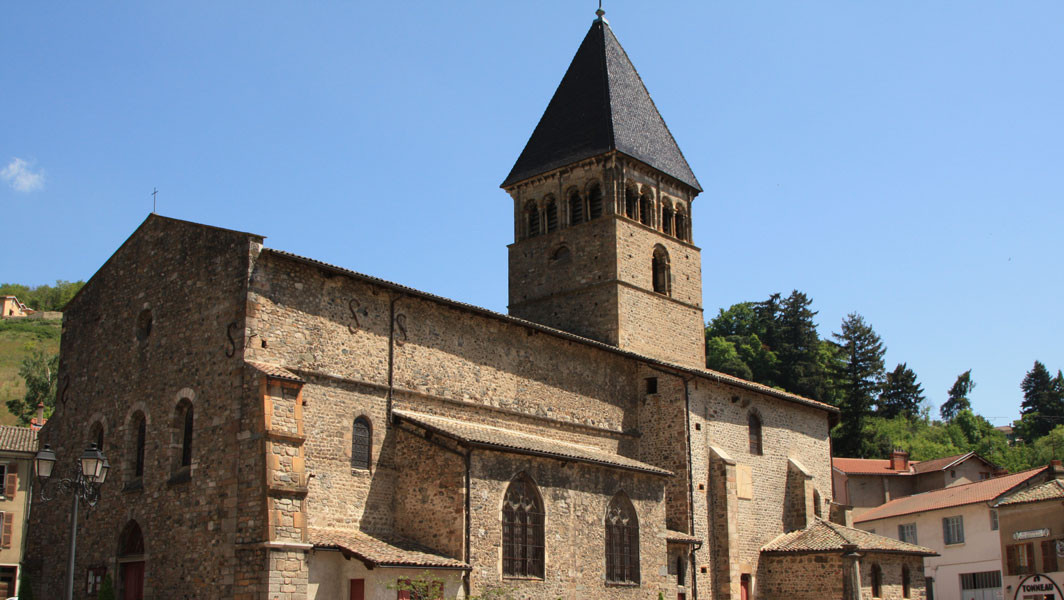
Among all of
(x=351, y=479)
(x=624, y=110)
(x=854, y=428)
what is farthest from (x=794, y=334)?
(x=351, y=479)

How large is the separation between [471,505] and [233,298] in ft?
23.2

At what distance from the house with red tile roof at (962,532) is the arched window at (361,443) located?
28.0 metres

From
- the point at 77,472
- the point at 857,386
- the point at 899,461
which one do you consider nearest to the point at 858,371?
the point at 857,386

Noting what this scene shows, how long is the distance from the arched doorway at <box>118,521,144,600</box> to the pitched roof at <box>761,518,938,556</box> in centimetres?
2015

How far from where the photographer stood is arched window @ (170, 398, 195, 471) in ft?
73.2

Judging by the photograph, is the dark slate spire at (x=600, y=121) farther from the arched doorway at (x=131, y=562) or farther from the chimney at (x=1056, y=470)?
the arched doorway at (x=131, y=562)

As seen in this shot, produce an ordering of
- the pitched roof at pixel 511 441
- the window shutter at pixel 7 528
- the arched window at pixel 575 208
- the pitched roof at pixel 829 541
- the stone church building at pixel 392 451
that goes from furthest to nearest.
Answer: the arched window at pixel 575 208 < the pitched roof at pixel 829 541 < the window shutter at pixel 7 528 < the pitched roof at pixel 511 441 < the stone church building at pixel 392 451

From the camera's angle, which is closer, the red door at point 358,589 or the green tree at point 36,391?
the red door at point 358,589

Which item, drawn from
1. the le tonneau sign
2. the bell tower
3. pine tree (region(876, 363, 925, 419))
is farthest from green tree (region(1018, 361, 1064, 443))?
the bell tower

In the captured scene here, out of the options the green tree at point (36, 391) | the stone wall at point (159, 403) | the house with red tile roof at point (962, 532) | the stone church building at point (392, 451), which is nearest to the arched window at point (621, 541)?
the stone church building at point (392, 451)

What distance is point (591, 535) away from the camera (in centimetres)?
2577

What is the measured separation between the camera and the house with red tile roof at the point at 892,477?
178 ft

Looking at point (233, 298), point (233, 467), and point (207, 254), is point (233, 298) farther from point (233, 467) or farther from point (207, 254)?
point (233, 467)

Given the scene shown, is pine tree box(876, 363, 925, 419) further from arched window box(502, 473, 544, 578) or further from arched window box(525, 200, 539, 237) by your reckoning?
arched window box(502, 473, 544, 578)
